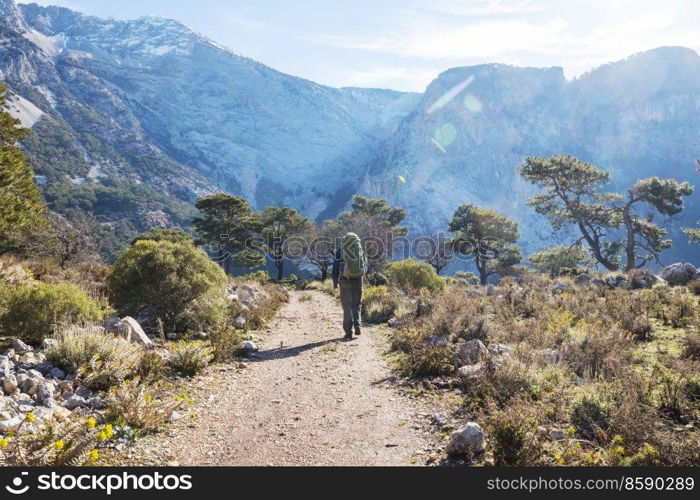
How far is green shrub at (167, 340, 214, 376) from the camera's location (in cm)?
660

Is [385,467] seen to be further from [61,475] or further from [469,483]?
[61,475]

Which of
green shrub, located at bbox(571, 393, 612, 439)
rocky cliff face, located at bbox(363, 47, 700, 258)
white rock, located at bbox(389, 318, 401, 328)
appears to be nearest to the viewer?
green shrub, located at bbox(571, 393, 612, 439)

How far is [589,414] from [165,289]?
26.3 ft

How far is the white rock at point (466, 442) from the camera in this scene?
4.12 m

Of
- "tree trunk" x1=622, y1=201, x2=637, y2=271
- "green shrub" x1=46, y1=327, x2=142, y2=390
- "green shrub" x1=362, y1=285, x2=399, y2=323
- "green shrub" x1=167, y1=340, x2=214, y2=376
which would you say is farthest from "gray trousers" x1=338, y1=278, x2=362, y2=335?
"tree trunk" x1=622, y1=201, x2=637, y2=271

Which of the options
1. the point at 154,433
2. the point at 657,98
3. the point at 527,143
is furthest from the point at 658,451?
the point at 657,98

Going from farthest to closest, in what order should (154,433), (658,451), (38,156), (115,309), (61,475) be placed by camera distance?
(38,156)
(115,309)
(154,433)
(658,451)
(61,475)

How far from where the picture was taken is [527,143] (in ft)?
648

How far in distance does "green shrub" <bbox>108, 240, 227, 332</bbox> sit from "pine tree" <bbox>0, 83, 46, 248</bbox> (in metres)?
8.31

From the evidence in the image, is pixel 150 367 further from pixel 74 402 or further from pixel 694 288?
pixel 694 288

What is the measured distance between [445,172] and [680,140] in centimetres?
9937

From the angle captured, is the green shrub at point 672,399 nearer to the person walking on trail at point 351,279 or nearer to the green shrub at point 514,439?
the green shrub at point 514,439

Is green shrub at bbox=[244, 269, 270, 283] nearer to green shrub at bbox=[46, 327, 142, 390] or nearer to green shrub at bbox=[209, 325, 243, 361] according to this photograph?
green shrub at bbox=[209, 325, 243, 361]

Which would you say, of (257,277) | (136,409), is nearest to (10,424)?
(136,409)
